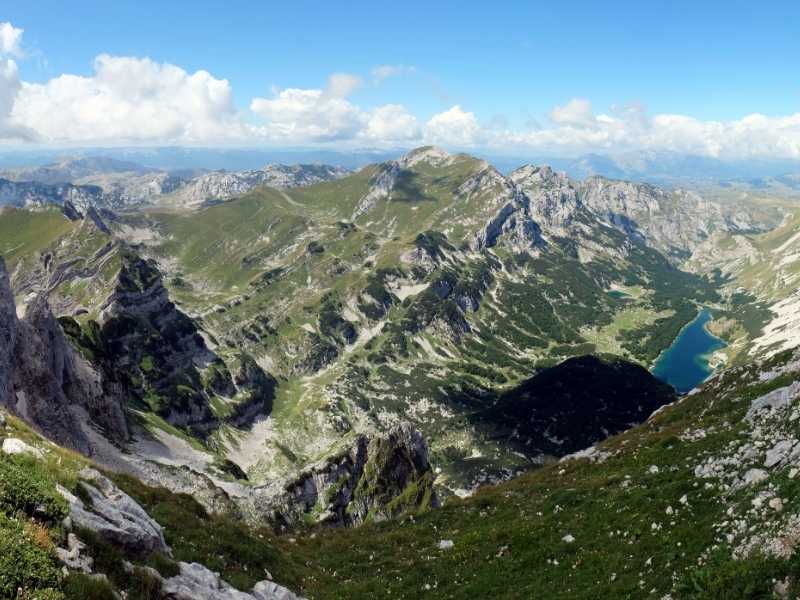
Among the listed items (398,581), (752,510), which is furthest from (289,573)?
(752,510)

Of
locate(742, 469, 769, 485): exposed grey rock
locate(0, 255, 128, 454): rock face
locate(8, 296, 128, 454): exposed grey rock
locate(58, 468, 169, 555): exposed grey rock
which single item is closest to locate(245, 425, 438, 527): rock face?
locate(8, 296, 128, 454): exposed grey rock

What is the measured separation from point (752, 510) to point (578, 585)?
375 inches

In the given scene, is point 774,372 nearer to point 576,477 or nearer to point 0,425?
point 576,477

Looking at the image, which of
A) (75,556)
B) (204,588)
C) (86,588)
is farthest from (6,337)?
(86,588)

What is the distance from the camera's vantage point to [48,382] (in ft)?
342

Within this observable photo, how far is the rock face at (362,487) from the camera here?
102 meters

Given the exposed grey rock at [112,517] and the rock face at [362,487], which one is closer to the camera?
the exposed grey rock at [112,517]

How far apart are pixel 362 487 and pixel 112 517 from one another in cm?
9956

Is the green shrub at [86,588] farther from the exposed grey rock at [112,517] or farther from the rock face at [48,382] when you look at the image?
the rock face at [48,382]

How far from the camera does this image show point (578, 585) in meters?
27.3

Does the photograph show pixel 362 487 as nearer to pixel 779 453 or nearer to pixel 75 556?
pixel 779 453

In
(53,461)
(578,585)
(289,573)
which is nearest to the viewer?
(53,461)

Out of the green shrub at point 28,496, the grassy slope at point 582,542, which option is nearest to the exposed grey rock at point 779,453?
the grassy slope at point 582,542

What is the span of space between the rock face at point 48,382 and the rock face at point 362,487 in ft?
132
